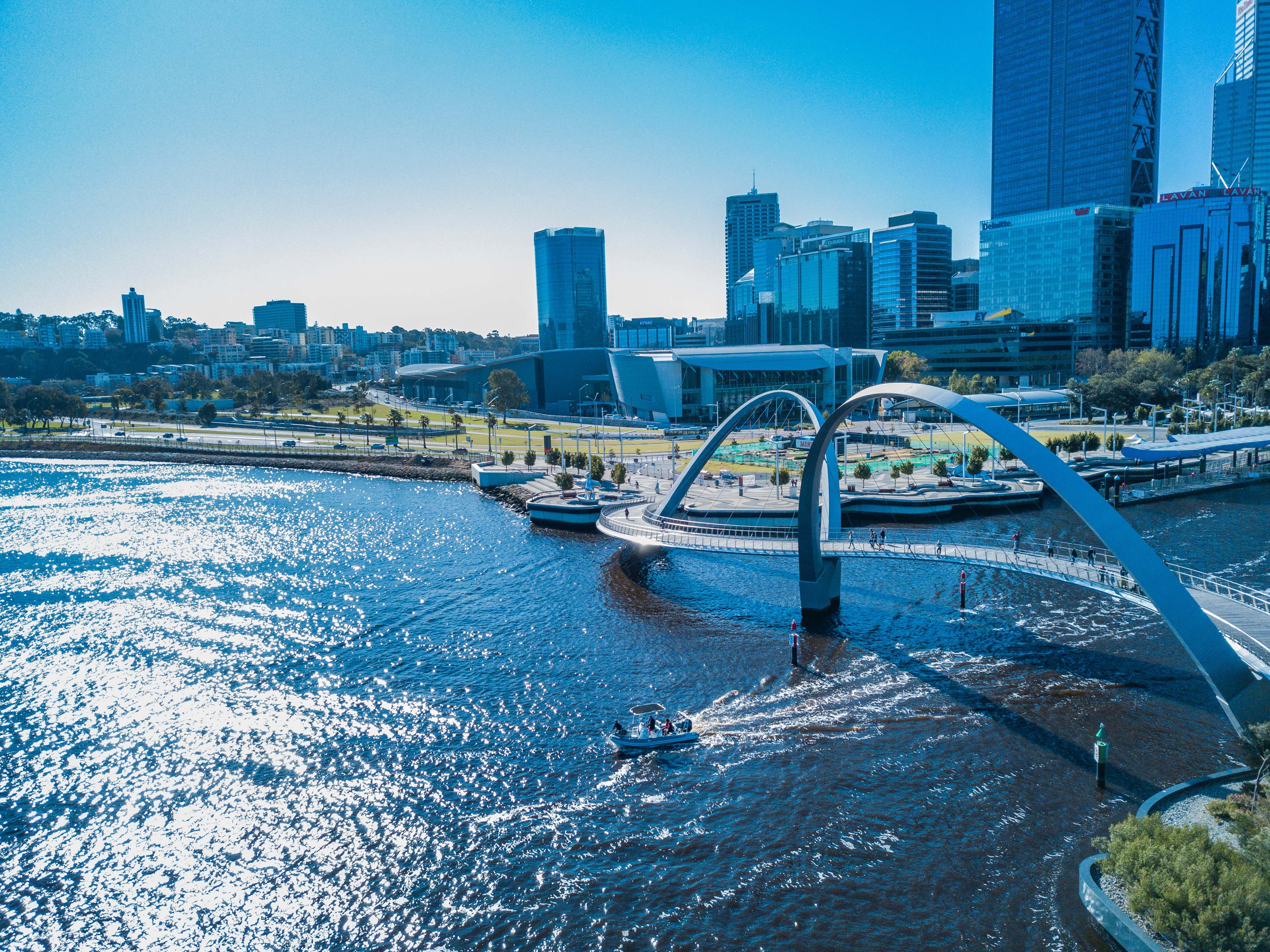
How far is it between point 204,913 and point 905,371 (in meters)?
143

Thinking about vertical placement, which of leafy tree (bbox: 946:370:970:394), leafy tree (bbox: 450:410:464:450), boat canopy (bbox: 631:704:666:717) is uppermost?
leafy tree (bbox: 946:370:970:394)

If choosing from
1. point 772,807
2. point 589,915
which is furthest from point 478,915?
point 772,807

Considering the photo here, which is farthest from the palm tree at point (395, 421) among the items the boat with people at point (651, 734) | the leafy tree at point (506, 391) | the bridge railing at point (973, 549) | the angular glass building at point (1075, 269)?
the angular glass building at point (1075, 269)

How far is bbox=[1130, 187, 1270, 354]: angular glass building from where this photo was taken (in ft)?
531

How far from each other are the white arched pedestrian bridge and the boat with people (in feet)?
47.0

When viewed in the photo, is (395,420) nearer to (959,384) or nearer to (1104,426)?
(959,384)

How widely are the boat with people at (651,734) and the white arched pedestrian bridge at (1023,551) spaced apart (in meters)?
14.3

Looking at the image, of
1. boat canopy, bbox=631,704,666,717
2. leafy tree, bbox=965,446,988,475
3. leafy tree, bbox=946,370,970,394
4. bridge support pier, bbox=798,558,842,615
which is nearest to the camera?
boat canopy, bbox=631,704,666,717

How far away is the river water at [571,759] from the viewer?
21.3 m

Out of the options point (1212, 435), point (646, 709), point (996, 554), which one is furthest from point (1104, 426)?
point (646, 709)

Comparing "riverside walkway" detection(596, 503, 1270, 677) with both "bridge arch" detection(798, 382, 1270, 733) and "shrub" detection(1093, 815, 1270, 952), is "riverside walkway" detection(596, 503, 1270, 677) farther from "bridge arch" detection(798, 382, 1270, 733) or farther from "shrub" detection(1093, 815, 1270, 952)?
"shrub" detection(1093, 815, 1270, 952)

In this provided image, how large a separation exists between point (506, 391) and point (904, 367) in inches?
2806

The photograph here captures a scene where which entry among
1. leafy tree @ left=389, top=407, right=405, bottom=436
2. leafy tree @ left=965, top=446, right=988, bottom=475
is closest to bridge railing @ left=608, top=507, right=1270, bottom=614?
leafy tree @ left=965, top=446, right=988, bottom=475

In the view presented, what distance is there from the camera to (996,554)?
37281 mm
